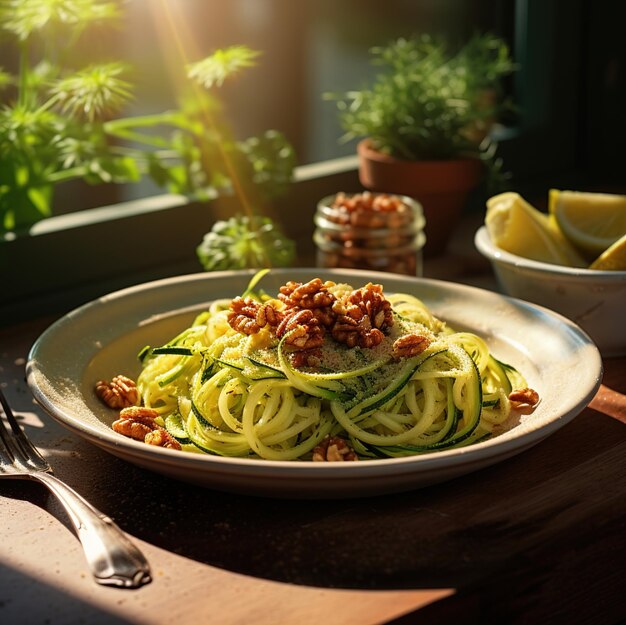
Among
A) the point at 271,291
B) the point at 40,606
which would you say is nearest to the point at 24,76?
the point at 271,291

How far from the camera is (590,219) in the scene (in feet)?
6.59

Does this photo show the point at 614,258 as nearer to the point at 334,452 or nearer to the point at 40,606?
the point at 334,452

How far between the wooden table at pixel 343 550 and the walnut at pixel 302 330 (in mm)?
242

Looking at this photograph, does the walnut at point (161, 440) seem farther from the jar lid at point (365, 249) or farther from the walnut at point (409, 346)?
the jar lid at point (365, 249)

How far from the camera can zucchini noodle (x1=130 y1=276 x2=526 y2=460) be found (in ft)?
4.70

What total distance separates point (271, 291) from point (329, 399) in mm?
522

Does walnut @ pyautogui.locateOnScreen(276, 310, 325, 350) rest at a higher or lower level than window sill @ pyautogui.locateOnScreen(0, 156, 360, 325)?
higher

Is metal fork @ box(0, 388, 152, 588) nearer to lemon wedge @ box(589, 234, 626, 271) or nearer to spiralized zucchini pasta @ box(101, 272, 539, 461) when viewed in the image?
spiralized zucchini pasta @ box(101, 272, 539, 461)

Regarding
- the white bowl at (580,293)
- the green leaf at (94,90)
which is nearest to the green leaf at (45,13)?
the green leaf at (94,90)

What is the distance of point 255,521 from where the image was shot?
1.29 metres

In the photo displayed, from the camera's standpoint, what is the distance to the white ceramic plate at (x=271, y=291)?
122cm

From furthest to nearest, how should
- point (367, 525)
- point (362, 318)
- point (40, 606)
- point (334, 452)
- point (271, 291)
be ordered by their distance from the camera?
point (271, 291) < point (362, 318) < point (334, 452) < point (367, 525) < point (40, 606)

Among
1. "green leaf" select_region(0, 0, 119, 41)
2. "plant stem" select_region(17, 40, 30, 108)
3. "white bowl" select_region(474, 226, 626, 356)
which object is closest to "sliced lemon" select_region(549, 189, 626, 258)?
"white bowl" select_region(474, 226, 626, 356)

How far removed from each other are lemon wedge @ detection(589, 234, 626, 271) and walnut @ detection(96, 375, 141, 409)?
864 mm
